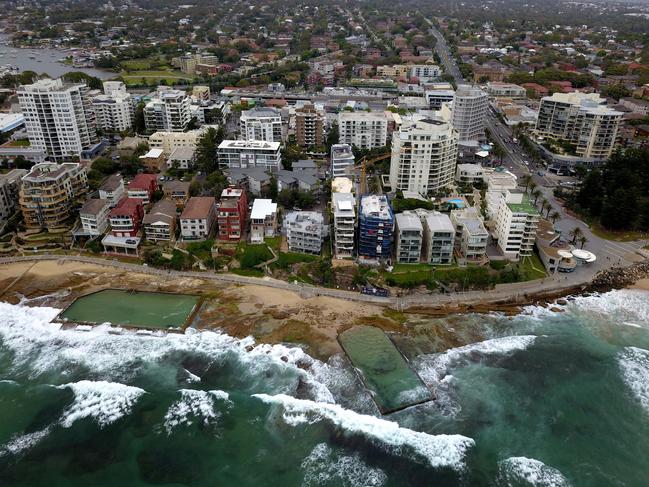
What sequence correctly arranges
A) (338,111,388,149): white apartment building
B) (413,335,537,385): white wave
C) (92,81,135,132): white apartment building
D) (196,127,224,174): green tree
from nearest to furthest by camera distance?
(413,335,537,385): white wave → (196,127,224,174): green tree → (338,111,388,149): white apartment building → (92,81,135,132): white apartment building

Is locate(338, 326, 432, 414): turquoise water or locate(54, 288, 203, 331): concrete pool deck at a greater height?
locate(338, 326, 432, 414): turquoise water

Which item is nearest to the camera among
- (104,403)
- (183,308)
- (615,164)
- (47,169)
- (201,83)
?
(104,403)

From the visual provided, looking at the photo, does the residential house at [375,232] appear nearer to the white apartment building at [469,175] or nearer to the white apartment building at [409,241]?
the white apartment building at [409,241]

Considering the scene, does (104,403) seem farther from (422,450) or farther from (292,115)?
(292,115)

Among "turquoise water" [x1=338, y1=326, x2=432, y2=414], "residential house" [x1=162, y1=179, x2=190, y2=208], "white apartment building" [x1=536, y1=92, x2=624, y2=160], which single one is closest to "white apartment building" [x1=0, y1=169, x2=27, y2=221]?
"residential house" [x1=162, y1=179, x2=190, y2=208]

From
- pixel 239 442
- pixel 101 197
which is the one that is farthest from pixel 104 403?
A: pixel 101 197

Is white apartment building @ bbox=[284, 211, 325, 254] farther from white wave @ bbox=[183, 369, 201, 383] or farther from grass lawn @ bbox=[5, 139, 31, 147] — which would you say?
grass lawn @ bbox=[5, 139, 31, 147]
